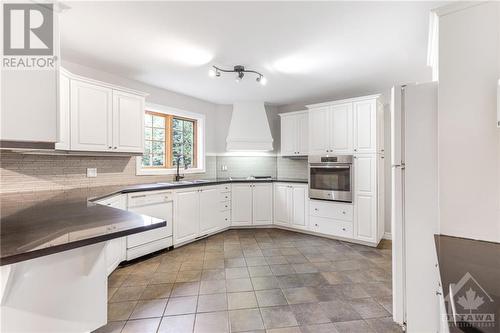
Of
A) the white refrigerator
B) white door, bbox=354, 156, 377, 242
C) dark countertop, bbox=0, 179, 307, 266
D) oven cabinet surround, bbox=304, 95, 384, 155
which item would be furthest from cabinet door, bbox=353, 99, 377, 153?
dark countertop, bbox=0, 179, 307, 266

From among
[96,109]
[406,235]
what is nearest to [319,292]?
[406,235]

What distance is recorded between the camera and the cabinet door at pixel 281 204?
14.2 ft

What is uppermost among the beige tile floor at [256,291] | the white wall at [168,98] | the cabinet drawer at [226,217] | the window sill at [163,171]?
the white wall at [168,98]

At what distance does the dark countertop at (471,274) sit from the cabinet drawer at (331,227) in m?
2.44

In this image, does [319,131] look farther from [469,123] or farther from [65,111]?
[65,111]

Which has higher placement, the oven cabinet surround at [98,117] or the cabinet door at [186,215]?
the oven cabinet surround at [98,117]

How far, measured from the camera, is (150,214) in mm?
3010

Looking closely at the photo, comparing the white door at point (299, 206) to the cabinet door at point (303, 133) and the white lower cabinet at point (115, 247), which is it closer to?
the cabinet door at point (303, 133)

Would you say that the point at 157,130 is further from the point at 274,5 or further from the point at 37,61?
the point at 274,5

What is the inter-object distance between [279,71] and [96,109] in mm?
2320

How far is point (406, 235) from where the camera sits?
1643mm

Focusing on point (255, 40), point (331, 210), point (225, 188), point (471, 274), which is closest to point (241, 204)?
point (225, 188)

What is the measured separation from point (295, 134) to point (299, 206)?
1383 millimetres

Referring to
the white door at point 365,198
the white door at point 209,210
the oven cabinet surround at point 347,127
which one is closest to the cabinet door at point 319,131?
the oven cabinet surround at point 347,127
